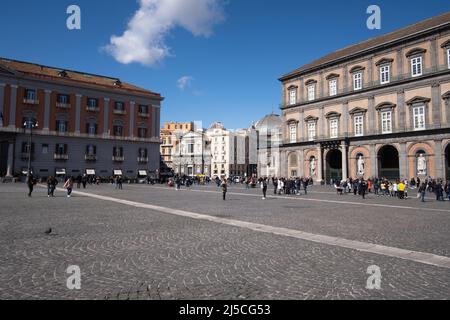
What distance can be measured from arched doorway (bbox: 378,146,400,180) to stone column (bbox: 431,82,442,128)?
24.0ft

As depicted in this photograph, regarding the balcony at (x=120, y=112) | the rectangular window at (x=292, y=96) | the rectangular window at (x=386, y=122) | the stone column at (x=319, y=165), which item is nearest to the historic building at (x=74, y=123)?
the balcony at (x=120, y=112)

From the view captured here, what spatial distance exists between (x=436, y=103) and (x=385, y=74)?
798 centimetres

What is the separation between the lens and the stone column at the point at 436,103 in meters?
37.1

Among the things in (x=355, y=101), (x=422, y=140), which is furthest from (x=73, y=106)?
(x=422, y=140)

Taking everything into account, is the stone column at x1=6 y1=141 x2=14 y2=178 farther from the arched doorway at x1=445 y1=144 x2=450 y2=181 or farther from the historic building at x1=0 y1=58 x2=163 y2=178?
the arched doorway at x1=445 y1=144 x2=450 y2=181

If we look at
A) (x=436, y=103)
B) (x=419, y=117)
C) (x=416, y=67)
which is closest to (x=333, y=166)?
(x=419, y=117)

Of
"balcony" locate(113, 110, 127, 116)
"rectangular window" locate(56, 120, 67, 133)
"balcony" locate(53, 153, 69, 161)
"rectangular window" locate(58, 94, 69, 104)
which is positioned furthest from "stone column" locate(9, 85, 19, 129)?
"balcony" locate(113, 110, 127, 116)

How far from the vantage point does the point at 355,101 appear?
1804 inches

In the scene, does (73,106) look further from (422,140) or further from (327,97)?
(422,140)

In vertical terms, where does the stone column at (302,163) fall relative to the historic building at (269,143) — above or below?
below

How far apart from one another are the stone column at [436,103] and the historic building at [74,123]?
147 feet

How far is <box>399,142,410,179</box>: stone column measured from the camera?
39484 millimetres

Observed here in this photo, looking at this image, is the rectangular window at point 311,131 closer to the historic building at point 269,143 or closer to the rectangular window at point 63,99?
the historic building at point 269,143
